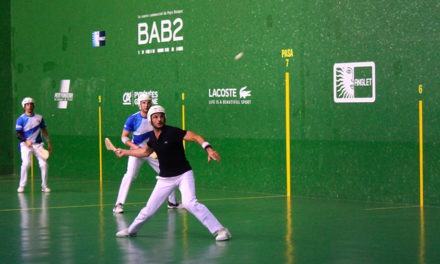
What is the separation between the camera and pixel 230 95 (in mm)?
14242

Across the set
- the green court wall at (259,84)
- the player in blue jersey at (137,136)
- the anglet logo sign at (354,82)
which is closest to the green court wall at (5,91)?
the green court wall at (259,84)

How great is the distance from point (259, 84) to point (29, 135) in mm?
3980

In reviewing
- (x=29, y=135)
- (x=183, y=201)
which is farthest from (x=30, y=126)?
(x=183, y=201)

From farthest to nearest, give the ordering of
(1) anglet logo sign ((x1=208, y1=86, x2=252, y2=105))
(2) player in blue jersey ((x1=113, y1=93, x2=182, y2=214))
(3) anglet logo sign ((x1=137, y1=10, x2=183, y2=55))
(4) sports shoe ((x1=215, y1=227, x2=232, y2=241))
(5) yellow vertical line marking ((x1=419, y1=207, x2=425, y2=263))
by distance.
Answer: (3) anglet logo sign ((x1=137, y1=10, x2=183, y2=55)) → (1) anglet logo sign ((x1=208, y1=86, x2=252, y2=105)) → (2) player in blue jersey ((x1=113, y1=93, x2=182, y2=214)) → (4) sports shoe ((x1=215, y1=227, x2=232, y2=241)) → (5) yellow vertical line marking ((x1=419, y1=207, x2=425, y2=263))

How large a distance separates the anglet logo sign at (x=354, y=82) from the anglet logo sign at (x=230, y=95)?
1.86 meters

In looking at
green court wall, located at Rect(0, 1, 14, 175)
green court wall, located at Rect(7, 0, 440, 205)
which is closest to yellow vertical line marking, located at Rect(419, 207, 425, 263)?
green court wall, located at Rect(7, 0, 440, 205)

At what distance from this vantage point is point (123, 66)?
16438 mm

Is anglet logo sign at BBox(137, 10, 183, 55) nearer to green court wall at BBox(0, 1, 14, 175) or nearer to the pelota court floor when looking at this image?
the pelota court floor

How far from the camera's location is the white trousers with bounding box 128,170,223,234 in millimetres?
8547

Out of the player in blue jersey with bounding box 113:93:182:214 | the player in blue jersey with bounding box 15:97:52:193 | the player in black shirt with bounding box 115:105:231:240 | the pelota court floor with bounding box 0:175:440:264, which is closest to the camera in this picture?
the pelota court floor with bounding box 0:175:440:264

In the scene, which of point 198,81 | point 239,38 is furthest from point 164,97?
point 239,38

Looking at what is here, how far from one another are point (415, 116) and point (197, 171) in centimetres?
464

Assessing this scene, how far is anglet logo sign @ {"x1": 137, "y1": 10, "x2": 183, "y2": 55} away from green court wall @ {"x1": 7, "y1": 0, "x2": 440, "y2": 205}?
0.09 ft

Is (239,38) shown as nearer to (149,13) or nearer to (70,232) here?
(149,13)
